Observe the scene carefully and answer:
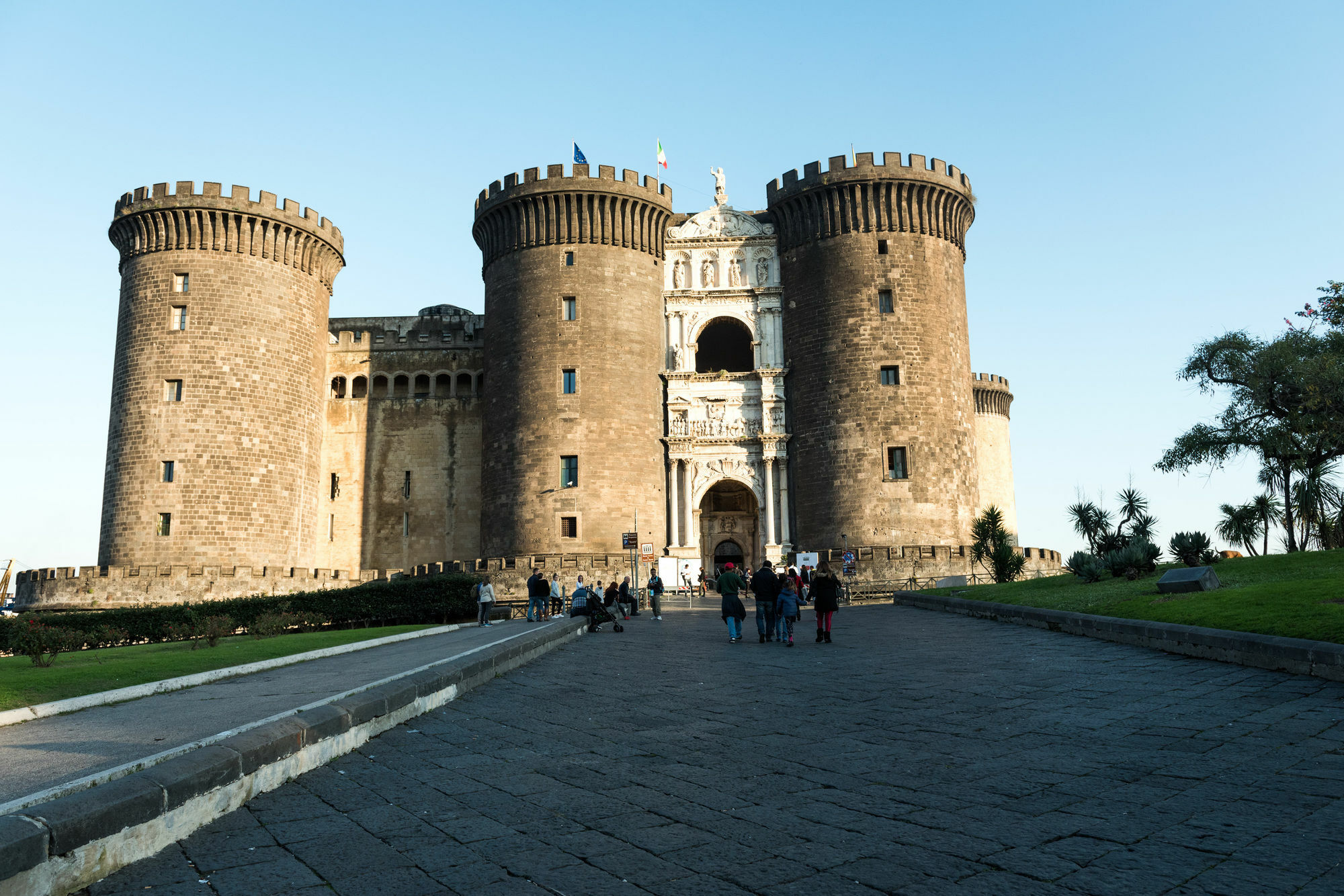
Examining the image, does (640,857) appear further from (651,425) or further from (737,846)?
(651,425)

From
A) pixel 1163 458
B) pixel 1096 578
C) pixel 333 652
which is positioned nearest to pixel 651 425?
pixel 1163 458

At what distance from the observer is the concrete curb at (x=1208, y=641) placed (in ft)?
32.7

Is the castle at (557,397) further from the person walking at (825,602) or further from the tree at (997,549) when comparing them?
the person walking at (825,602)

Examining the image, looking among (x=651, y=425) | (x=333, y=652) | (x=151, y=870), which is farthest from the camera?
(x=651, y=425)

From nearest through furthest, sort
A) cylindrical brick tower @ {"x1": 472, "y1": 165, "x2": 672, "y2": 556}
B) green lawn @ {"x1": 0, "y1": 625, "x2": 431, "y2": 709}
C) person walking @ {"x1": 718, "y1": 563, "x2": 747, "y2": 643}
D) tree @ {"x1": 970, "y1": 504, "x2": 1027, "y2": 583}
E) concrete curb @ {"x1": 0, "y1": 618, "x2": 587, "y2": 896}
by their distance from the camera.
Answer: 1. concrete curb @ {"x1": 0, "y1": 618, "x2": 587, "y2": 896}
2. green lawn @ {"x1": 0, "y1": 625, "x2": 431, "y2": 709}
3. person walking @ {"x1": 718, "y1": 563, "x2": 747, "y2": 643}
4. tree @ {"x1": 970, "y1": 504, "x2": 1027, "y2": 583}
5. cylindrical brick tower @ {"x1": 472, "y1": 165, "x2": 672, "y2": 556}

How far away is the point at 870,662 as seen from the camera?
1298 centimetres

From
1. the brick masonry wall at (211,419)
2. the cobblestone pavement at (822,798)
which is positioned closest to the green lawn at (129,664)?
the cobblestone pavement at (822,798)

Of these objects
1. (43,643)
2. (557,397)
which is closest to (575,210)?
(557,397)

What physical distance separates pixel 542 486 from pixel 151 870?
33.0 meters

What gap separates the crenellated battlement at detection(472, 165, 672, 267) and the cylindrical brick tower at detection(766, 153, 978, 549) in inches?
232

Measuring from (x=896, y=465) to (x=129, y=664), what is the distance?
2866 cm

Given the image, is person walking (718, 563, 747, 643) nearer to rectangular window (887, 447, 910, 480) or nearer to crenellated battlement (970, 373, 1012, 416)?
rectangular window (887, 447, 910, 480)

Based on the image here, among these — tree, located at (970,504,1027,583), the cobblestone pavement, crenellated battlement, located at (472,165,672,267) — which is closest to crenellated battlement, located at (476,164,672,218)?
crenellated battlement, located at (472,165,672,267)

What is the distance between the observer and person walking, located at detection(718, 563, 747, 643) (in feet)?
55.8
